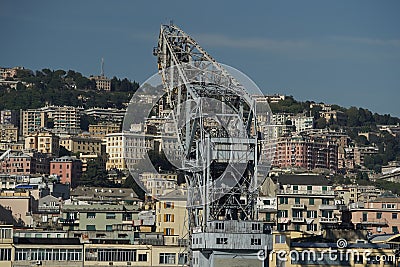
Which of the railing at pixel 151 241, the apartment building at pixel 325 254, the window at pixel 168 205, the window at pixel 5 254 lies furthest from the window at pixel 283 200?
the window at pixel 5 254

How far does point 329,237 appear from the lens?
79750 mm

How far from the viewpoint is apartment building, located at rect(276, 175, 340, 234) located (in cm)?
9744

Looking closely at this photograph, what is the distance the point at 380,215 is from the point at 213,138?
40.0 meters

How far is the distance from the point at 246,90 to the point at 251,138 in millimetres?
3079

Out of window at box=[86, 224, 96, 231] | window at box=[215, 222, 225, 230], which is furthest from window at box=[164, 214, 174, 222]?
window at box=[215, 222, 225, 230]

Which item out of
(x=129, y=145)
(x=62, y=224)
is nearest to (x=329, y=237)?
(x=62, y=224)

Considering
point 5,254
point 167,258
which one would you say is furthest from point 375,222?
point 5,254

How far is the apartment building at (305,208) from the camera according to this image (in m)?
97.4

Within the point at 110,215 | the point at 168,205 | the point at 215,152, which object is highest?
the point at 215,152

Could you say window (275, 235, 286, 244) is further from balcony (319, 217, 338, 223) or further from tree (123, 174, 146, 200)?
tree (123, 174, 146, 200)

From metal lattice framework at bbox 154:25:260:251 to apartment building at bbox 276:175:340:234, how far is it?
2240 centimetres

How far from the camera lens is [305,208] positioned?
99812 millimetres

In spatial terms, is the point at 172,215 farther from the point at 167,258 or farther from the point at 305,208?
the point at 305,208

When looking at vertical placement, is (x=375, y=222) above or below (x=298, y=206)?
below
